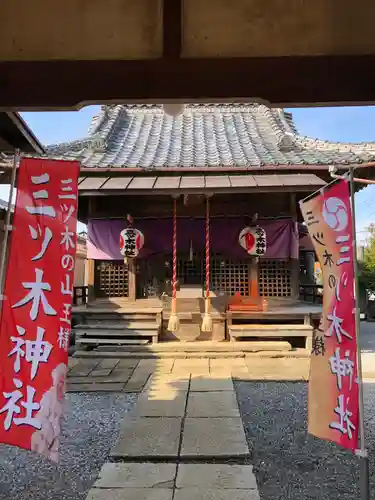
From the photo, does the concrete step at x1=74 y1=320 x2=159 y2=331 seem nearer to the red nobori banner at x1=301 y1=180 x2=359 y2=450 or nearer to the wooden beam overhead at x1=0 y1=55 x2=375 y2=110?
the red nobori banner at x1=301 y1=180 x2=359 y2=450

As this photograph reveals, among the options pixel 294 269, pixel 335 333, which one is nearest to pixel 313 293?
pixel 294 269

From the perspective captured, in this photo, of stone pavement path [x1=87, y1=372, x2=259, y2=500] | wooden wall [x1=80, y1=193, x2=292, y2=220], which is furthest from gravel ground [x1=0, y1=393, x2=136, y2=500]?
wooden wall [x1=80, y1=193, x2=292, y2=220]

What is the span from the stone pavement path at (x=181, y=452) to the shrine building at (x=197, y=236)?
10.6ft

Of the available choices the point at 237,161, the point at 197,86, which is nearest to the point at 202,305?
the point at 237,161

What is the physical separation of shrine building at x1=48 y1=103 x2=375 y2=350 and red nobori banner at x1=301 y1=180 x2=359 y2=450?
5287 millimetres

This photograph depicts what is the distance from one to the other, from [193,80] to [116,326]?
700 cm

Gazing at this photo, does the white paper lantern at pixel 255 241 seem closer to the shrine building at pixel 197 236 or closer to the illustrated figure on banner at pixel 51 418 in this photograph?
the shrine building at pixel 197 236

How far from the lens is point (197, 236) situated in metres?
9.63

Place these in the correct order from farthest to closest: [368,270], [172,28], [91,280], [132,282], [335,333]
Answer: [368,270] → [91,280] → [132,282] → [335,333] → [172,28]

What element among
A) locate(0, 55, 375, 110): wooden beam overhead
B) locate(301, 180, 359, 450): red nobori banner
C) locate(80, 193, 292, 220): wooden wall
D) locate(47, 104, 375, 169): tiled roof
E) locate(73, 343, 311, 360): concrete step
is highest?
locate(47, 104, 375, 169): tiled roof

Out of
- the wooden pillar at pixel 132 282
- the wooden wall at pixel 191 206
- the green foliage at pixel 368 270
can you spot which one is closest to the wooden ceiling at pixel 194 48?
the wooden wall at pixel 191 206

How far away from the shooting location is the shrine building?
8.84 m

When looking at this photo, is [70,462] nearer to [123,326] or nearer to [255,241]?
[123,326]

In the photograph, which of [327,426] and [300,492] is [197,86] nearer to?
[327,426]
